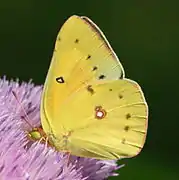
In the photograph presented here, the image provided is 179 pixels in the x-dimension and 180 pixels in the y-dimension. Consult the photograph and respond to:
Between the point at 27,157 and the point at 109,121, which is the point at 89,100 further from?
the point at 27,157

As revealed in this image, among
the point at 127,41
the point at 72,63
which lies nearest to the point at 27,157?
the point at 72,63

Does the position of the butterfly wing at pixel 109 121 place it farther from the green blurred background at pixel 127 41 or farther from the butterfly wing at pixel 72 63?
the green blurred background at pixel 127 41

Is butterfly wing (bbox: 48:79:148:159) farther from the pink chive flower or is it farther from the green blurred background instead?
the green blurred background

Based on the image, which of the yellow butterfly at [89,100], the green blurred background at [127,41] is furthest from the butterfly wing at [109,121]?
the green blurred background at [127,41]

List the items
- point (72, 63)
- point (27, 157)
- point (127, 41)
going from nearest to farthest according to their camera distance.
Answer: point (27, 157) < point (72, 63) < point (127, 41)

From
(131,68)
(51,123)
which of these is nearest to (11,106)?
(51,123)

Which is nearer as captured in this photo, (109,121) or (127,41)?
(109,121)

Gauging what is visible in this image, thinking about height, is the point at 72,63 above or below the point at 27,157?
above

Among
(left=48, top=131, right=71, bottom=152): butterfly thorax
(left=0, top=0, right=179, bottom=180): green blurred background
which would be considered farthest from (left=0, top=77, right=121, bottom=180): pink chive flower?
(left=0, top=0, right=179, bottom=180): green blurred background
